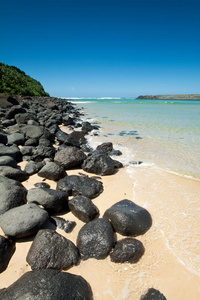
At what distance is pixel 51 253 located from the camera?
237 centimetres

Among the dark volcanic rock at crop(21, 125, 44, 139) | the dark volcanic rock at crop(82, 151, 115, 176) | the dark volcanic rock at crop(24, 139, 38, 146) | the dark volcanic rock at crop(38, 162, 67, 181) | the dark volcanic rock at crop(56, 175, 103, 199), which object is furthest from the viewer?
the dark volcanic rock at crop(21, 125, 44, 139)

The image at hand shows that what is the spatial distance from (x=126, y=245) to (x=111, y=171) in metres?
2.68

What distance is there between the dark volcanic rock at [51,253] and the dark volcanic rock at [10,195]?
949mm

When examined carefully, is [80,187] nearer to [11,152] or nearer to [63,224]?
[63,224]

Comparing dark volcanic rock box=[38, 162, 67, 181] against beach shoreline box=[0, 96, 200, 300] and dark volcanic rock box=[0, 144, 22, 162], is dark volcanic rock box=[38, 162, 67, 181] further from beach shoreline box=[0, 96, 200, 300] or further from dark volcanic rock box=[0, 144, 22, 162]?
dark volcanic rock box=[0, 144, 22, 162]

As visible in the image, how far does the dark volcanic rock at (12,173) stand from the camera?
13.3 ft

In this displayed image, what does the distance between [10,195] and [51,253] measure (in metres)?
1.42

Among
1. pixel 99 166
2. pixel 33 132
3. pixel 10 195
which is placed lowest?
pixel 99 166

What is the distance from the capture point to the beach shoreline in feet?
7.23

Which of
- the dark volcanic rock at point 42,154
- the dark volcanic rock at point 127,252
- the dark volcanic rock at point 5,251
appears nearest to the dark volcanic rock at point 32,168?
the dark volcanic rock at point 42,154

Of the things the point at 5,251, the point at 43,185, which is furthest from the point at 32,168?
the point at 5,251

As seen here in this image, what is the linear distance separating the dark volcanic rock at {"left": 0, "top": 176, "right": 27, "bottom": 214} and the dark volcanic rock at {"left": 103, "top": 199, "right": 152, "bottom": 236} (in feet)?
5.51

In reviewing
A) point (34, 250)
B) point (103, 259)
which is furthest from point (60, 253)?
point (103, 259)

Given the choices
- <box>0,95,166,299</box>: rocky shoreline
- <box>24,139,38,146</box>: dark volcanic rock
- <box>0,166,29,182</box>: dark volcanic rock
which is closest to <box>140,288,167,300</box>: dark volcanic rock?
<box>0,95,166,299</box>: rocky shoreline
